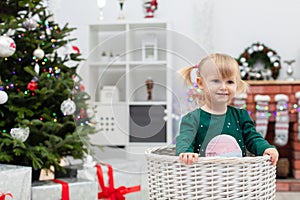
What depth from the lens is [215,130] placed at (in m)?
1.62

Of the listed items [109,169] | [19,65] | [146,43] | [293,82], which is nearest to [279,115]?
[293,82]

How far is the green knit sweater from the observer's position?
158cm

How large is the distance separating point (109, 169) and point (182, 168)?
149 cm

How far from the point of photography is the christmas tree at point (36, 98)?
8.18 ft

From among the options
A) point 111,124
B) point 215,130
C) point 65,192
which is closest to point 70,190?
point 65,192

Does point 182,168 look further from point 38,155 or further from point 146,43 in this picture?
point 146,43

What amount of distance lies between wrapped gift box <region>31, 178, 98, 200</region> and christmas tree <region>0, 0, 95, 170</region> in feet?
0.35

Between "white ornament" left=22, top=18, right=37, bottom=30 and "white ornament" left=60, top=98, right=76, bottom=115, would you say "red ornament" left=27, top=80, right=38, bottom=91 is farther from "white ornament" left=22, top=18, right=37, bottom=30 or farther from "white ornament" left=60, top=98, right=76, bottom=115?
"white ornament" left=22, top=18, right=37, bottom=30

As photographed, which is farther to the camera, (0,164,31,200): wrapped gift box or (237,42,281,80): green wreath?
(237,42,281,80): green wreath

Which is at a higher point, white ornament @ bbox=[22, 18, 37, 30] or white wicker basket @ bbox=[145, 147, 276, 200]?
white ornament @ bbox=[22, 18, 37, 30]

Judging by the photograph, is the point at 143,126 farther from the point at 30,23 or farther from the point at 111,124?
the point at 30,23

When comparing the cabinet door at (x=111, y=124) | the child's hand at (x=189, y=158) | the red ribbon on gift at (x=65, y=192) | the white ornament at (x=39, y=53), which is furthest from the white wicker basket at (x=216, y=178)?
the white ornament at (x=39, y=53)

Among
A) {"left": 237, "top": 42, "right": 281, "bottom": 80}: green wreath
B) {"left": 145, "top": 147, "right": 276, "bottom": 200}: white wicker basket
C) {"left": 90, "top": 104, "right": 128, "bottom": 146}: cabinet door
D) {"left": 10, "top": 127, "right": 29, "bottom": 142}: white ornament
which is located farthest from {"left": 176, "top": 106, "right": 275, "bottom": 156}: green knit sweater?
{"left": 237, "top": 42, "right": 281, "bottom": 80}: green wreath

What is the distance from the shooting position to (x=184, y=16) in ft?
13.9
